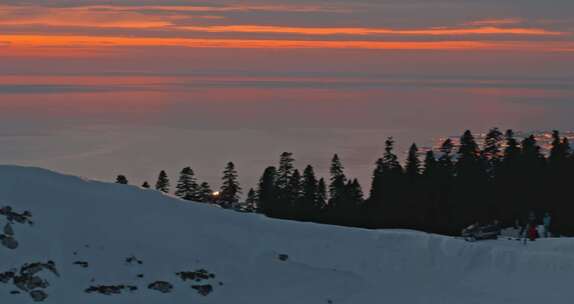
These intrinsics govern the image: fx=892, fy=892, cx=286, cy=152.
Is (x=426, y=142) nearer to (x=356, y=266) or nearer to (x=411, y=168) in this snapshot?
(x=411, y=168)

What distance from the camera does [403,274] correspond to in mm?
33531

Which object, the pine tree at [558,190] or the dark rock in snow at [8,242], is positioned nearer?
the dark rock in snow at [8,242]

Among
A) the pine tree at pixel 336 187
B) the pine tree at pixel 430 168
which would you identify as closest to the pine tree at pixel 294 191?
the pine tree at pixel 336 187

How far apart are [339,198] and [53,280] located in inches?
1824

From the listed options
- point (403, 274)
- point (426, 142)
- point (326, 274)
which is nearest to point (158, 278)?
point (326, 274)

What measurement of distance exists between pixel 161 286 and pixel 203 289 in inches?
56.9

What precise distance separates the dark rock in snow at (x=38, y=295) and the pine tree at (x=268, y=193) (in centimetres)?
4176

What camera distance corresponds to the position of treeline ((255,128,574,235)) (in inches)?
2552

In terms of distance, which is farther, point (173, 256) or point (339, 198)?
point (339, 198)

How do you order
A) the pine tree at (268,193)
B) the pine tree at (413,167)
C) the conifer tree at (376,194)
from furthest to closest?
the pine tree at (413,167), the pine tree at (268,193), the conifer tree at (376,194)

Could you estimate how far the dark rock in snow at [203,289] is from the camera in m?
30.6

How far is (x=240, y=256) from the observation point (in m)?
33.6

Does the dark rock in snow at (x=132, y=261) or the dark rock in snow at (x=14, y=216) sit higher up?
the dark rock in snow at (x=14, y=216)

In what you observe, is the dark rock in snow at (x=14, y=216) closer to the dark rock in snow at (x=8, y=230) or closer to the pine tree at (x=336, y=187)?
the dark rock in snow at (x=8, y=230)
